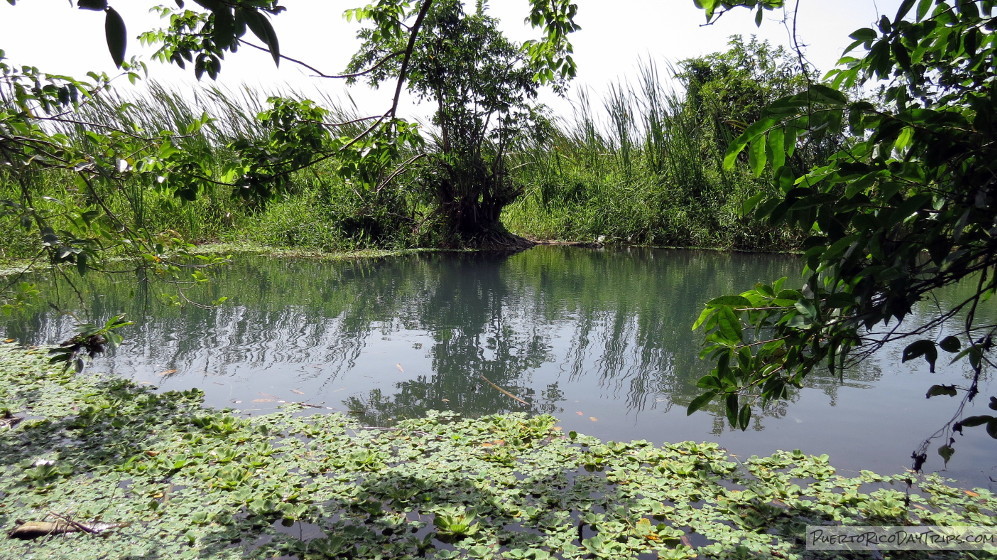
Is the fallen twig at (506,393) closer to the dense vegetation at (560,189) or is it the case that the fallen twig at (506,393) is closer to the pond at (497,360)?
the pond at (497,360)

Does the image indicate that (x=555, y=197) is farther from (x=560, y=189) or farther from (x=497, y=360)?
(x=497, y=360)

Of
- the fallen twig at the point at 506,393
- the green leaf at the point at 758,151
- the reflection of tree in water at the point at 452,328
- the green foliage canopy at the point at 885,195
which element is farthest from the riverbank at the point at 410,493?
the green leaf at the point at 758,151

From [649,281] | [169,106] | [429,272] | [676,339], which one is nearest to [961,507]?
[676,339]

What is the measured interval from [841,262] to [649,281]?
5809 millimetres

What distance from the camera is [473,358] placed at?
3.78 meters

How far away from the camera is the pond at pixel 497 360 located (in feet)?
8.61

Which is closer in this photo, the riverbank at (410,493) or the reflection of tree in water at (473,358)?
the riverbank at (410,493)

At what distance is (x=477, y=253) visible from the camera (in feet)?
31.1

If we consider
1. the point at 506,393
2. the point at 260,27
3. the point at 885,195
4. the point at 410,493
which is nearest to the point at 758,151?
the point at 885,195

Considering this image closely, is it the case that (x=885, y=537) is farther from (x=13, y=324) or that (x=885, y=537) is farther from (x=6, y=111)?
(x=13, y=324)

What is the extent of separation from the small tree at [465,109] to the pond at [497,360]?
3.27 metres

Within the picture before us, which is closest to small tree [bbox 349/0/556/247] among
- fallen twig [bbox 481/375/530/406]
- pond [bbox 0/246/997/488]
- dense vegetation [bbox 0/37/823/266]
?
dense vegetation [bbox 0/37/823/266]

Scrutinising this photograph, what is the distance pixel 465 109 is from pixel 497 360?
629 centimetres

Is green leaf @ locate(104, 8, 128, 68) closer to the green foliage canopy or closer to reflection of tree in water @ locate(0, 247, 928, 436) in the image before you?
the green foliage canopy
